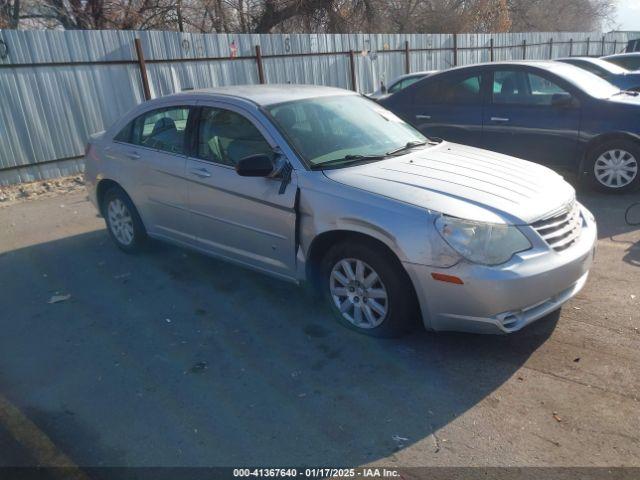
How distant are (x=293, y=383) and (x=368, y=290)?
2.62 ft

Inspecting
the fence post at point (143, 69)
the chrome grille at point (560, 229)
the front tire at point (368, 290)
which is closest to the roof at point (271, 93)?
the front tire at point (368, 290)

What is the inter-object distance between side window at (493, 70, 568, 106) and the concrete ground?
2.92m

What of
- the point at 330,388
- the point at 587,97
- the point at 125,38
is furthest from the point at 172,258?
the point at 125,38

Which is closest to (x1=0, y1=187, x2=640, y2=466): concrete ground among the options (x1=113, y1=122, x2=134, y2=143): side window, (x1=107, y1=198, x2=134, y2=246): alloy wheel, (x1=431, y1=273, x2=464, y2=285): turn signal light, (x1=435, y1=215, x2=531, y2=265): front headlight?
(x1=431, y1=273, x2=464, y2=285): turn signal light

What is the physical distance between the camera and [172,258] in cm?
563

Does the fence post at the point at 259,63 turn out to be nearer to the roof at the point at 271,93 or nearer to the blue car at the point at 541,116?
the blue car at the point at 541,116

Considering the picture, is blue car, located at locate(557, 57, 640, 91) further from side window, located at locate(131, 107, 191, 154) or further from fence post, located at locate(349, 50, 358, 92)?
side window, located at locate(131, 107, 191, 154)

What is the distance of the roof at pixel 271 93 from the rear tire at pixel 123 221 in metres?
1.28

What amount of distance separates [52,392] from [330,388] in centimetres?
173

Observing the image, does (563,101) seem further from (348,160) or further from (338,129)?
(348,160)

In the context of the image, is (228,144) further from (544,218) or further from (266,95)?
(544,218)

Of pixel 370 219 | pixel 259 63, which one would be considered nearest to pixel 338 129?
pixel 370 219

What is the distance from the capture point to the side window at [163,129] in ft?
16.0

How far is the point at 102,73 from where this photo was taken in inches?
381
